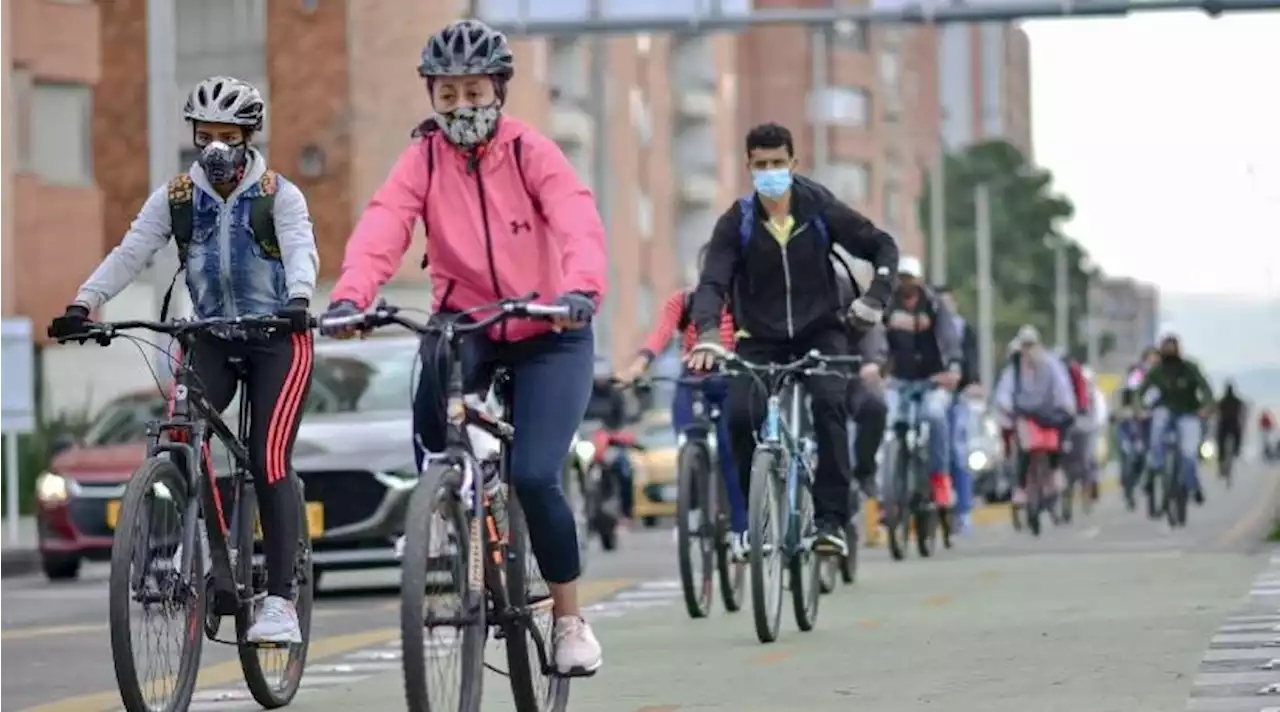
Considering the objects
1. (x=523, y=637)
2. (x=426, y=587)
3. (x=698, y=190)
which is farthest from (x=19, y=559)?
(x=698, y=190)

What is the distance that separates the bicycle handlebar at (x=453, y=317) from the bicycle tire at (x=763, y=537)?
4676mm

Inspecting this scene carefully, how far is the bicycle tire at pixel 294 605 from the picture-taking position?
1027 cm

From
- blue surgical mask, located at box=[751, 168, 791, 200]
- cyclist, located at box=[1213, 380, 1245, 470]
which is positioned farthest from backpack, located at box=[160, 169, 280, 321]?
cyclist, located at box=[1213, 380, 1245, 470]

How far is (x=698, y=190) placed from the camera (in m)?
94.1

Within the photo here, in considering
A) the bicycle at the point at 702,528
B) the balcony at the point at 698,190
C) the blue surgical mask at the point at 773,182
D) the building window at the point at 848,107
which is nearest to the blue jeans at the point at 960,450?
the bicycle at the point at 702,528

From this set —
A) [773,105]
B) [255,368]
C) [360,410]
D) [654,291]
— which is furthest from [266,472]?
[773,105]

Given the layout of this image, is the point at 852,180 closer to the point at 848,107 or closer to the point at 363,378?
the point at 848,107

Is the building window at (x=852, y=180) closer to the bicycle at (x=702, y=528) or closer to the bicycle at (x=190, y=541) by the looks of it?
the bicycle at (x=702, y=528)

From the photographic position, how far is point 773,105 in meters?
110

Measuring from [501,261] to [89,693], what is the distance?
3.87m

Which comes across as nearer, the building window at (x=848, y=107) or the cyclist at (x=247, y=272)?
the cyclist at (x=247, y=272)

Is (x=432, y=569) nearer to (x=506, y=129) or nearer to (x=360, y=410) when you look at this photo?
(x=506, y=129)

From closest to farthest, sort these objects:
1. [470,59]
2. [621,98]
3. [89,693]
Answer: [470,59], [89,693], [621,98]

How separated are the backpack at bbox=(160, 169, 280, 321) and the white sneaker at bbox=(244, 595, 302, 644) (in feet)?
3.11
